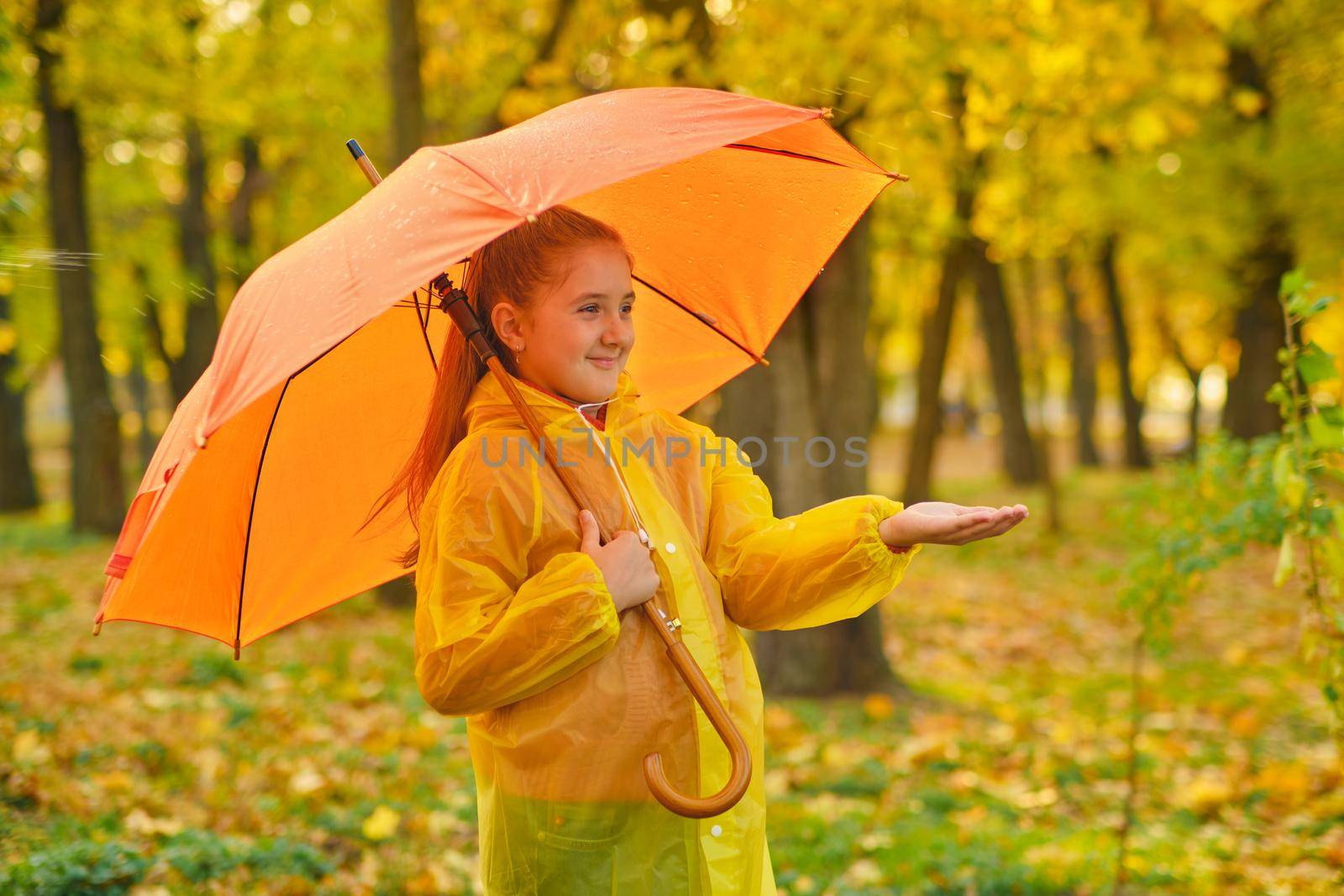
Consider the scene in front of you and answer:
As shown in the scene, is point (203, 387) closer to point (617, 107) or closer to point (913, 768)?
point (617, 107)

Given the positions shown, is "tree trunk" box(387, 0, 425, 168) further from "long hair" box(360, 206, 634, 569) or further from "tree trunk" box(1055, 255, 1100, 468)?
"tree trunk" box(1055, 255, 1100, 468)

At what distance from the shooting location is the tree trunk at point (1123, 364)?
19516 mm

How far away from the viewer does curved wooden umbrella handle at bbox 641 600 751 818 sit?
2166mm

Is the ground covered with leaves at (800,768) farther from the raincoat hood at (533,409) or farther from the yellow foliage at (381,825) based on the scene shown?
the raincoat hood at (533,409)

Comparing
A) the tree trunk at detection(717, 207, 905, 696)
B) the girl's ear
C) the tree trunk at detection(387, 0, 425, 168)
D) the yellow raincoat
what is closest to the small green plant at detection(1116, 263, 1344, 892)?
the yellow raincoat

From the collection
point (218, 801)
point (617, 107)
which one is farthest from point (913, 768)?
point (617, 107)

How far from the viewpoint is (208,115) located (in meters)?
12.2

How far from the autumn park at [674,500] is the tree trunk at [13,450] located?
2.82m

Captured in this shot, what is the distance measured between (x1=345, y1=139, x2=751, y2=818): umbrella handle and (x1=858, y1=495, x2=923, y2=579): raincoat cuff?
43 centimetres

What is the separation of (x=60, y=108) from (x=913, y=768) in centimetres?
1114

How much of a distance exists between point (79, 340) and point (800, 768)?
32.7 feet

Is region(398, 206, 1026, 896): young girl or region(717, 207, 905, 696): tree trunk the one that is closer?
region(398, 206, 1026, 896): young girl

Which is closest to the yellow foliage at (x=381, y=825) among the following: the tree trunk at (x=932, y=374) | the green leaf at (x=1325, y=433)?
the green leaf at (x=1325, y=433)

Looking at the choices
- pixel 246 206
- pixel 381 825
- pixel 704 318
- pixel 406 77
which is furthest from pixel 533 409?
pixel 246 206
